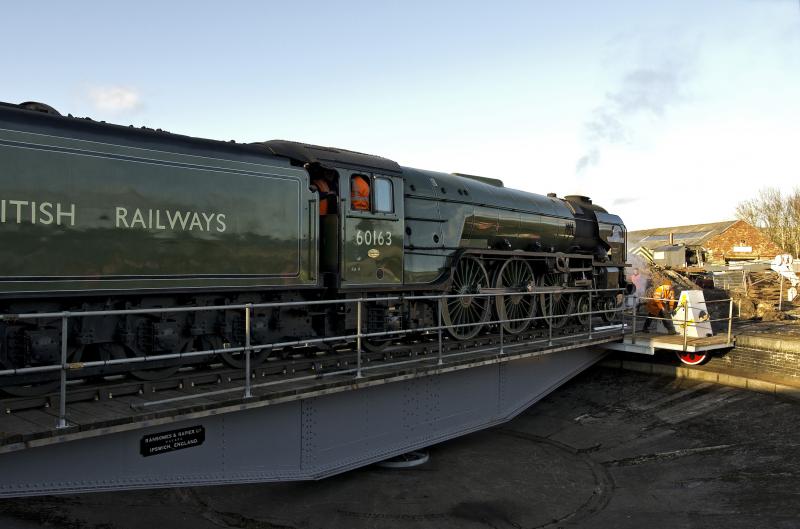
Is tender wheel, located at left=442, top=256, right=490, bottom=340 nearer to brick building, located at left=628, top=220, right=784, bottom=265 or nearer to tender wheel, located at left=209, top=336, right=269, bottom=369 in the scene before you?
tender wheel, located at left=209, top=336, right=269, bottom=369

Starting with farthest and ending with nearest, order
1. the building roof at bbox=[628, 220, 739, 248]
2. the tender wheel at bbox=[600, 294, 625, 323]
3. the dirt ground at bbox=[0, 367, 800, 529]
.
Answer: the building roof at bbox=[628, 220, 739, 248]
the tender wheel at bbox=[600, 294, 625, 323]
the dirt ground at bbox=[0, 367, 800, 529]

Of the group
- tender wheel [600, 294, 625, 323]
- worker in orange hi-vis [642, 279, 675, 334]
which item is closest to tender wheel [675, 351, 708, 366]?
worker in orange hi-vis [642, 279, 675, 334]

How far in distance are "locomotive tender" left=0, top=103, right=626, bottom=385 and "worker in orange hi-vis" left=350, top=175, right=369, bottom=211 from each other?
34mm

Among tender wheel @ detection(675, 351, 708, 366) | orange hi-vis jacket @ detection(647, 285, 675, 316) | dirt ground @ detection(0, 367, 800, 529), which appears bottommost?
dirt ground @ detection(0, 367, 800, 529)

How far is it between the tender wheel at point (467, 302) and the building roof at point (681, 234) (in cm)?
3381

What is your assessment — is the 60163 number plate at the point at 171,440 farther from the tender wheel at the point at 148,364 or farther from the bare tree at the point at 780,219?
the bare tree at the point at 780,219

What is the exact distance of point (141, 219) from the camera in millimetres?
7160

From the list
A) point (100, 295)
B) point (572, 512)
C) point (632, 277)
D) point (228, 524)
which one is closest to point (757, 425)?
point (572, 512)

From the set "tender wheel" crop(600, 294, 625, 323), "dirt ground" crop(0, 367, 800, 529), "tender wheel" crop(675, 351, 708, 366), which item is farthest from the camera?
"tender wheel" crop(600, 294, 625, 323)

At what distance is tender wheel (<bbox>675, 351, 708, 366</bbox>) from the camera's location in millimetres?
14711

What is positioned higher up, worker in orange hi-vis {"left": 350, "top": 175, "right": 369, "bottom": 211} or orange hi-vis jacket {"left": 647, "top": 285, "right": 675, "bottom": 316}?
worker in orange hi-vis {"left": 350, "top": 175, "right": 369, "bottom": 211}

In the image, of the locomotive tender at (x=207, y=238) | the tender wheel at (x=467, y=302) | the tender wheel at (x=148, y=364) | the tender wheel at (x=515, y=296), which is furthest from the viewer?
the tender wheel at (x=515, y=296)

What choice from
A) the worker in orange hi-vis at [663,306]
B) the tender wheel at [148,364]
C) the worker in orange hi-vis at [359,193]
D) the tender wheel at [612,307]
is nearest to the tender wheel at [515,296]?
the tender wheel at [612,307]

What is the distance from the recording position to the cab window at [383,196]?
10.1 m
